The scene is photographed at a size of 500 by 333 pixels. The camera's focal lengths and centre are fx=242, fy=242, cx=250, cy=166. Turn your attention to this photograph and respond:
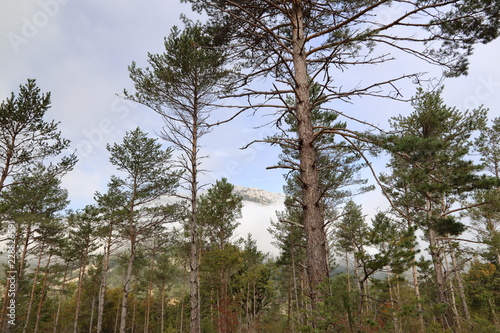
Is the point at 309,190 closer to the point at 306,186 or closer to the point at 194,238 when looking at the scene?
the point at 306,186

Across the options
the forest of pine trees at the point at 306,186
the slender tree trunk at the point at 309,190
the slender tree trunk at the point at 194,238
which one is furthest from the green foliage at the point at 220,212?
the slender tree trunk at the point at 309,190

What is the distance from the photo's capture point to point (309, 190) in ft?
13.2

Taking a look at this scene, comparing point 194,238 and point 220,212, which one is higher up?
point 220,212

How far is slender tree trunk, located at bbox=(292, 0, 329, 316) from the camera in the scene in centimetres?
357

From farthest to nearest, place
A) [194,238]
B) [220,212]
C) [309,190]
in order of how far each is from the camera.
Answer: [220,212], [194,238], [309,190]

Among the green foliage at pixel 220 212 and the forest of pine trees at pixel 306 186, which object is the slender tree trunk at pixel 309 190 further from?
the green foliage at pixel 220 212

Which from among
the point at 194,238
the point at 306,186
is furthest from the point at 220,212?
the point at 306,186

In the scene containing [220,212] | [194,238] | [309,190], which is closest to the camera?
[309,190]

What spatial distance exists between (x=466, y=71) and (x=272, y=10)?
4129mm

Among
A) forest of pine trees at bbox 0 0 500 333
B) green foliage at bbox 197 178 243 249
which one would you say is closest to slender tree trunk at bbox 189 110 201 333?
forest of pine trees at bbox 0 0 500 333

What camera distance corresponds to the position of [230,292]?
18531 millimetres

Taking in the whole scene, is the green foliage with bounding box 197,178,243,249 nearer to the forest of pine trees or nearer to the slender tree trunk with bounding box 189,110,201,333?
the forest of pine trees

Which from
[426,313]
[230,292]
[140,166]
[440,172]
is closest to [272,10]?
[440,172]

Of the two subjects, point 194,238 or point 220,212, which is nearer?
point 194,238
